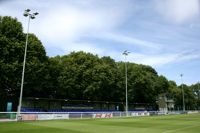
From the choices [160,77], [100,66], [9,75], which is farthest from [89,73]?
[160,77]

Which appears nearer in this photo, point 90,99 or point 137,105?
point 90,99

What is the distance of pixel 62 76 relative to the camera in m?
67.2

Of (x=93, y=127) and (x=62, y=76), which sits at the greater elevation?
(x=62, y=76)

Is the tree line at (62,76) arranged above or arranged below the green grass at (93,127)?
above

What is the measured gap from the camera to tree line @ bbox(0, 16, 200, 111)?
50094 mm

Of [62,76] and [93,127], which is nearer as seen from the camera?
[93,127]

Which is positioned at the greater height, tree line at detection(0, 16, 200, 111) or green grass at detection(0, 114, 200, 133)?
tree line at detection(0, 16, 200, 111)

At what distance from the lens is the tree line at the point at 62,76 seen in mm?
50094

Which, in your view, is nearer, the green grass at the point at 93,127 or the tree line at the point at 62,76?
the green grass at the point at 93,127

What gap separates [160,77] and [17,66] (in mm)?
75432

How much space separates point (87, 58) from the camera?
73.1 meters

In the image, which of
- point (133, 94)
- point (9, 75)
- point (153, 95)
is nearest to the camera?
point (9, 75)

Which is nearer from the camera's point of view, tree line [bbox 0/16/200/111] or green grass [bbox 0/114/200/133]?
green grass [bbox 0/114/200/133]

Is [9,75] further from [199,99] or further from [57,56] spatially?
[199,99]
